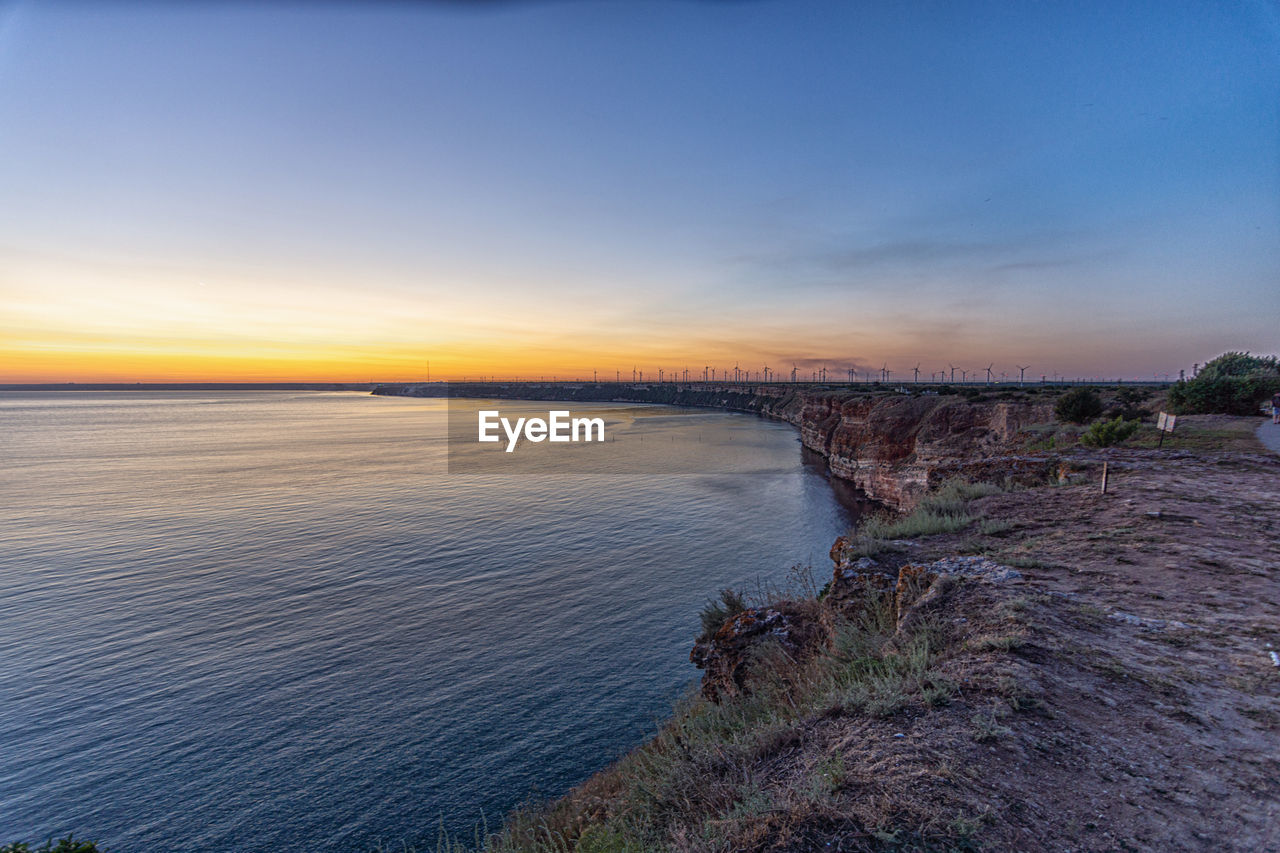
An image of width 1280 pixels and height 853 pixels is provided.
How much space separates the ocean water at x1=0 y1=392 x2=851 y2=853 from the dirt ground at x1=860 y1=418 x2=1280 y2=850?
343 inches

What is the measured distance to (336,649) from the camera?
1470 centimetres

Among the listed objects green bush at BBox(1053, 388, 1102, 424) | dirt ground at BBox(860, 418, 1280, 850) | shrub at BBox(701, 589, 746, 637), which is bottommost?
shrub at BBox(701, 589, 746, 637)

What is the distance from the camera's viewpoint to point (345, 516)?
99.9ft

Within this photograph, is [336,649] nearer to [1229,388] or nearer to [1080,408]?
[1080,408]

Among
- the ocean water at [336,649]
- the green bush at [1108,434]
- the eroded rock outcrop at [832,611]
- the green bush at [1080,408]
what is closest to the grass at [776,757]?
the eroded rock outcrop at [832,611]

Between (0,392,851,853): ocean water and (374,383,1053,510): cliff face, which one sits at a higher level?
(374,383,1053,510): cliff face

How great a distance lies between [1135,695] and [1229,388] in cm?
3098

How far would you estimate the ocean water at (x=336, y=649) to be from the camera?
964 centimetres

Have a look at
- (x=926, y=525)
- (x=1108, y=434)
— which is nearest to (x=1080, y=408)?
(x=1108, y=434)

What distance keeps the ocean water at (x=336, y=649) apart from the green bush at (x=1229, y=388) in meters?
17.4

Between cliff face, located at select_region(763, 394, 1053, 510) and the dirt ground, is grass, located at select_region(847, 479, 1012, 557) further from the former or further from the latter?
cliff face, located at select_region(763, 394, 1053, 510)

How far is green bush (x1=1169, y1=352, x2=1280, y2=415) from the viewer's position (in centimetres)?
2252

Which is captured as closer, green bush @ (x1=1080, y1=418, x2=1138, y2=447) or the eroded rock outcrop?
the eroded rock outcrop

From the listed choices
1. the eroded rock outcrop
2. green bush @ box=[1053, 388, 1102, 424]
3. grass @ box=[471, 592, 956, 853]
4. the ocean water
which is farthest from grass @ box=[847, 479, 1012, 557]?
green bush @ box=[1053, 388, 1102, 424]
